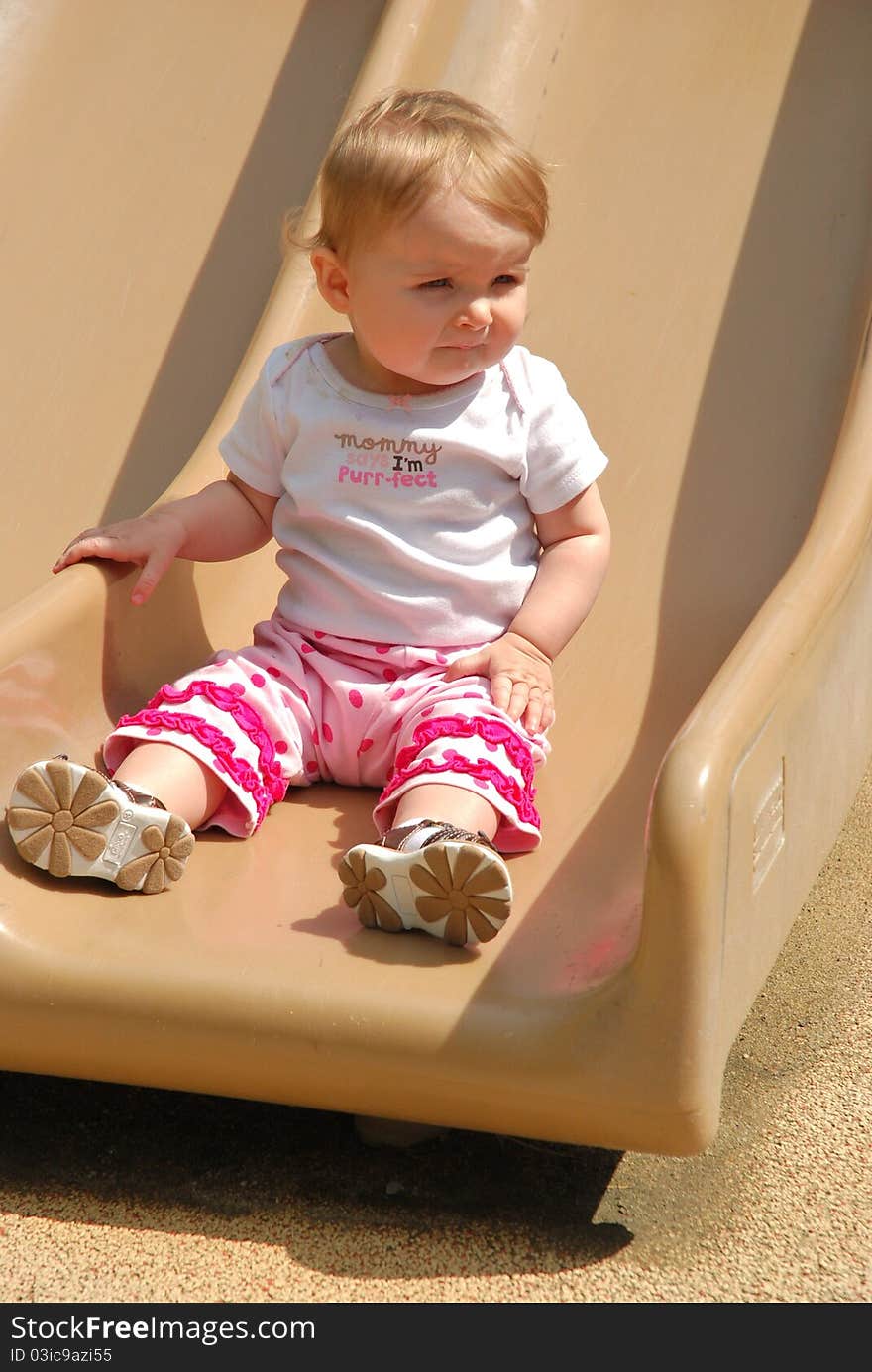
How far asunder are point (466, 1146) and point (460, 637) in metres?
0.65

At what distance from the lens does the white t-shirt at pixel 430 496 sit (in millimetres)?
2195

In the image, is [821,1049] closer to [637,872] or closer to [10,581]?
[637,872]

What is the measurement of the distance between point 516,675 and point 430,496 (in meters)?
0.28

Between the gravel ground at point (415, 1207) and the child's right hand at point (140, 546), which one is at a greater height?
the child's right hand at point (140, 546)

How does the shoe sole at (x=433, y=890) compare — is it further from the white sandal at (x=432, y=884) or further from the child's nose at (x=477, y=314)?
the child's nose at (x=477, y=314)

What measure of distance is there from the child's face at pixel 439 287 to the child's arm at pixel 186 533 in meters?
0.30

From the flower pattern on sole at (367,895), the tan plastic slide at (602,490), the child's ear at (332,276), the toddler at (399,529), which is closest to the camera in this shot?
the tan plastic slide at (602,490)

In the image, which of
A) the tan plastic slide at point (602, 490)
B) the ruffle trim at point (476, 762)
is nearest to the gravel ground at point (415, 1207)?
the tan plastic slide at point (602, 490)

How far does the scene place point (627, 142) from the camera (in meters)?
3.20

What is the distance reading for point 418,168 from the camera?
6.72 ft

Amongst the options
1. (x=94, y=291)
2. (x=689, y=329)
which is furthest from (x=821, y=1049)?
(x=94, y=291)

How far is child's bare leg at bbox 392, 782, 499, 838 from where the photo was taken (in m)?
1.90

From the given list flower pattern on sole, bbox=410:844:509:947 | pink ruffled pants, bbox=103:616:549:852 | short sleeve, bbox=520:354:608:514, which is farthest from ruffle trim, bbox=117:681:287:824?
short sleeve, bbox=520:354:608:514

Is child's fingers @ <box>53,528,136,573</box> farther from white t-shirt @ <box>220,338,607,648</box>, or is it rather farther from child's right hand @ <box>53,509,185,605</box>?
white t-shirt @ <box>220,338,607,648</box>
